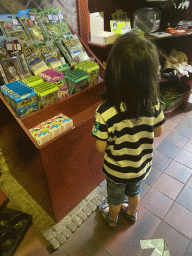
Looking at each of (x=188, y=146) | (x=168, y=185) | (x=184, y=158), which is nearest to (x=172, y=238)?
(x=168, y=185)

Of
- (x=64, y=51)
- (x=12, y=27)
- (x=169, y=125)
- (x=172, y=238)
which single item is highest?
(x=12, y=27)

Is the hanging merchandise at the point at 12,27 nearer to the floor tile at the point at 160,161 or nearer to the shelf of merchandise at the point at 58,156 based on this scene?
the shelf of merchandise at the point at 58,156

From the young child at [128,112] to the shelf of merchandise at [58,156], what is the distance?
0.34 metres

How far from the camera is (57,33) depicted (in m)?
1.89

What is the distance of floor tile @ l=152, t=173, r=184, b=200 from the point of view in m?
2.00

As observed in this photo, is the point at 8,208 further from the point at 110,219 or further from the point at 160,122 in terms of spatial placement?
the point at 160,122

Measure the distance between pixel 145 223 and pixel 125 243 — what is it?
26 cm

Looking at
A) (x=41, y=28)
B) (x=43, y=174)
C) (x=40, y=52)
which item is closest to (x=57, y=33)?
(x=41, y=28)

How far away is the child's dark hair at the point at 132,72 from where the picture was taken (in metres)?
0.86

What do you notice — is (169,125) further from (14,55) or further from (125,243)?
(14,55)

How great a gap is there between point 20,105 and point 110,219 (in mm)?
1212

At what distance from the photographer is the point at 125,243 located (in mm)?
1606

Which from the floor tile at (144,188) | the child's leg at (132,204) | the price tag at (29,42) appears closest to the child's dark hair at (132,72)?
the child's leg at (132,204)

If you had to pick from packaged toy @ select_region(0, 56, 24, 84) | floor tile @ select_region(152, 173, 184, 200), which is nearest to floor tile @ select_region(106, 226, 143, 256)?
floor tile @ select_region(152, 173, 184, 200)
